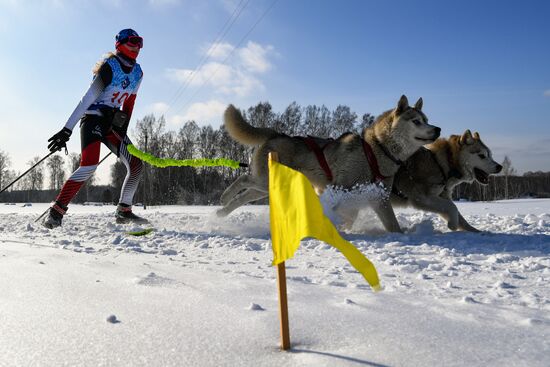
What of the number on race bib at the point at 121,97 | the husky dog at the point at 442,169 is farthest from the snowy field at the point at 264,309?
the number on race bib at the point at 121,97

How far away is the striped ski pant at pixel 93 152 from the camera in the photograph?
15.8 feet

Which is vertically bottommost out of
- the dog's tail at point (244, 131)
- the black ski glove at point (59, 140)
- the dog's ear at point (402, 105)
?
the black ski glove at point (59, 140)

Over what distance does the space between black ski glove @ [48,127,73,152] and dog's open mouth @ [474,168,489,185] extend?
189 inches

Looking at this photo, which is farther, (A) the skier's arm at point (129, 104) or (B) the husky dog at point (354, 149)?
(A) the skier's arm at point (129, 104)

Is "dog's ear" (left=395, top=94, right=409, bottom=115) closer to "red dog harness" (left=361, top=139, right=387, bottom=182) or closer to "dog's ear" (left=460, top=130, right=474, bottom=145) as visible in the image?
"red dog harness" (left=361, top=139, right=387, bottom=182)

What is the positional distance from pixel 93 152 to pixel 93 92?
71cm

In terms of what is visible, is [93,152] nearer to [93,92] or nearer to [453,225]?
[93,92]

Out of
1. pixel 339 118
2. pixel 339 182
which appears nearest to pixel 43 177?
pixel 339 118

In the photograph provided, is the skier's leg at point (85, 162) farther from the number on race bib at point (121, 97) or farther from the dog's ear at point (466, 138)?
the dog's ear at point (466, 138)

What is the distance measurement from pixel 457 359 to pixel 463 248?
7.91ft

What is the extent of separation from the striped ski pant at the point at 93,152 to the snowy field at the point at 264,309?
72.2 inches

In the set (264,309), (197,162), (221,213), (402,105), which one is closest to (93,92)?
(197,162)

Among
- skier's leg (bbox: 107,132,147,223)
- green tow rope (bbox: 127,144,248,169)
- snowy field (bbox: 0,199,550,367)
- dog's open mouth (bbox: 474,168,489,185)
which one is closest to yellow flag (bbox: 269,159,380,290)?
snowy field (bbox: 0,199,550,367)

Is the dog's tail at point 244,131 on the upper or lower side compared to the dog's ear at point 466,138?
upper
